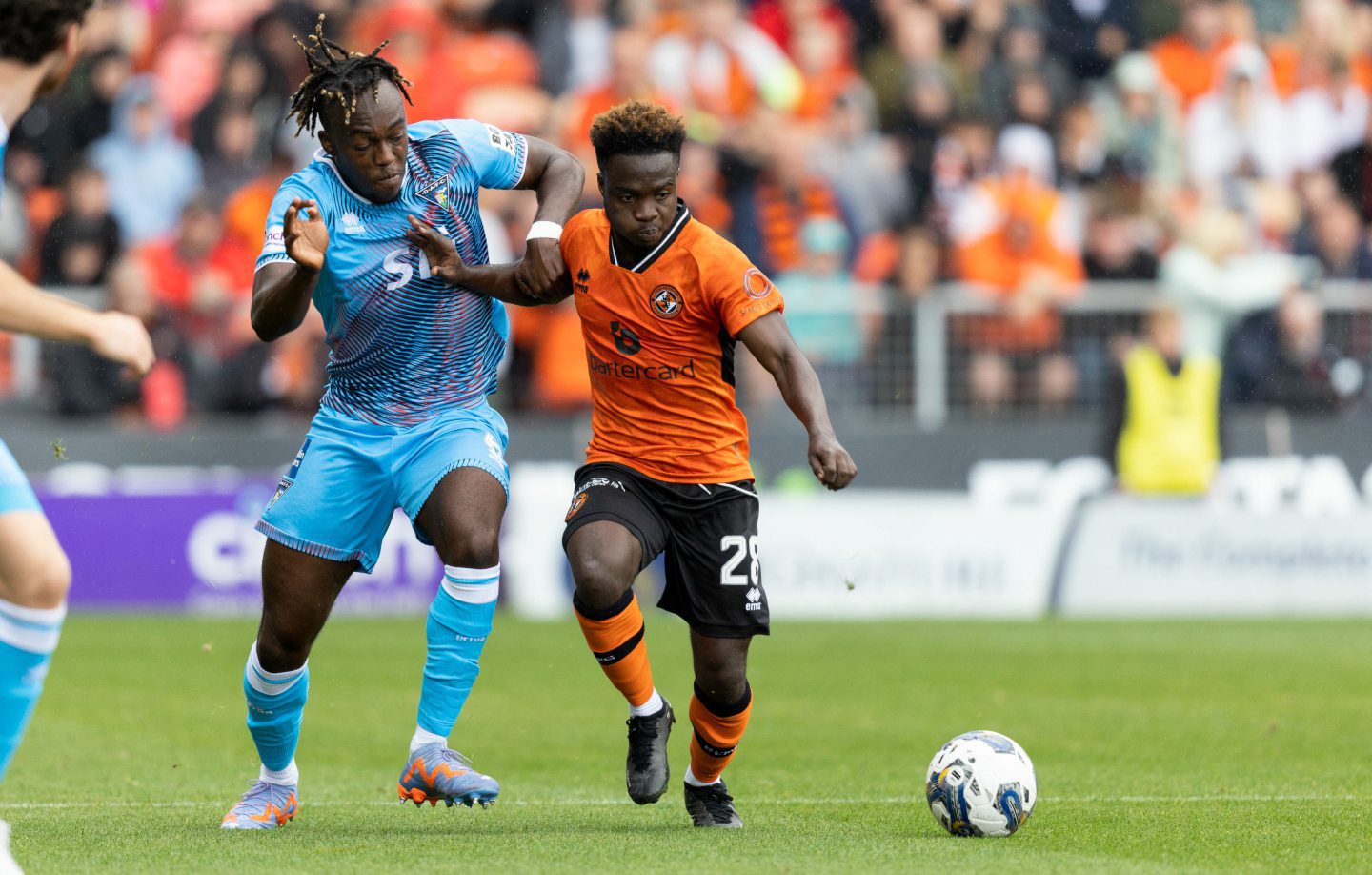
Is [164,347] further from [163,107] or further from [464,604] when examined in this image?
[464,604]

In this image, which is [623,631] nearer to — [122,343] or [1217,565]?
[122,343]

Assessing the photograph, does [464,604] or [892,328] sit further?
[892,328]

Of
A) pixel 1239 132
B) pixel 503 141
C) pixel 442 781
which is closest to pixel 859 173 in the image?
pixel 1239 132

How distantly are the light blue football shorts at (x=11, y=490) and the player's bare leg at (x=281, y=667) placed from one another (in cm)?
164

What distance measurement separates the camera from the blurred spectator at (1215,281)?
1730 centimetres

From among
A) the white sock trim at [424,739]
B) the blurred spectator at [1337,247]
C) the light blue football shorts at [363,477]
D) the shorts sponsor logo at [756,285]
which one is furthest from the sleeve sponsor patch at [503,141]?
the blurred spectator at [1337,247]

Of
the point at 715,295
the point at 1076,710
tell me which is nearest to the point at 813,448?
the point at 715,295

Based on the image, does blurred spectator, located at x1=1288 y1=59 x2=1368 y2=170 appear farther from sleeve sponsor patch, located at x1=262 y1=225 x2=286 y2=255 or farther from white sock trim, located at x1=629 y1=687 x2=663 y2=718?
sleeve sponsor patch, located at x1=262 y1=225 x2=286 y2=255

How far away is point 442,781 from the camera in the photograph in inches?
261

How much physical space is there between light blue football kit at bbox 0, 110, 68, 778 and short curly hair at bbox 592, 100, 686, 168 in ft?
7.03

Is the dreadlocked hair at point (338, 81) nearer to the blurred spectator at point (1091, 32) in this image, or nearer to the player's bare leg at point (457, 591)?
the player's bare leg at point (457, 591)

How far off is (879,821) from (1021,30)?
41.8 feet

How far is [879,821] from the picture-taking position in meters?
7.20

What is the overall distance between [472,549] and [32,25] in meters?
2.34
